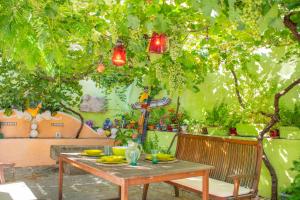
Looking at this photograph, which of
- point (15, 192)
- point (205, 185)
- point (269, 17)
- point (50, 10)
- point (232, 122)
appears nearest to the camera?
point (269, 17)

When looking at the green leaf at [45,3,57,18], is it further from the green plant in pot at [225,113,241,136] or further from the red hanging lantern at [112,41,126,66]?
the green plant in pot at [225,113,241,136]

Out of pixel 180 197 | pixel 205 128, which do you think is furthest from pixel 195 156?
pixel 205 128

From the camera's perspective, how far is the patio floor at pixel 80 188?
4.68 metres

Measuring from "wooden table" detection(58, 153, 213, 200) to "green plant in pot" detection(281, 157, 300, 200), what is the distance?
1655mm

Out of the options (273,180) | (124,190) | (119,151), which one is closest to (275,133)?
(273,180)

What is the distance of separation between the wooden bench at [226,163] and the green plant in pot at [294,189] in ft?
2.81

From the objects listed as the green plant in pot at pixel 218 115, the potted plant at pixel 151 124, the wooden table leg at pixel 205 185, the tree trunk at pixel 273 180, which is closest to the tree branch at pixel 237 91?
the green plant in pot at pixel 218 115

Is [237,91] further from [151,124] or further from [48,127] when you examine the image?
[48,127]

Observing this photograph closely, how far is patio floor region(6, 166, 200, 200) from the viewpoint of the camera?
468 cm

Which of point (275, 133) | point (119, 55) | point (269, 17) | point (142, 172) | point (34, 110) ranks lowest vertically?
point (142, 172)

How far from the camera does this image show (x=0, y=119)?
704 centimetres

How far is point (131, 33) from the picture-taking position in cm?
310

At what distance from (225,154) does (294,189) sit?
3.48ft

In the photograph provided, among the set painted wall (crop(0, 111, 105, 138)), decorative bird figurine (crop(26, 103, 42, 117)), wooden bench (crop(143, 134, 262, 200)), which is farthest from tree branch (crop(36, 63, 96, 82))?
wooden bench (crop(143, 134, 262, 200))
